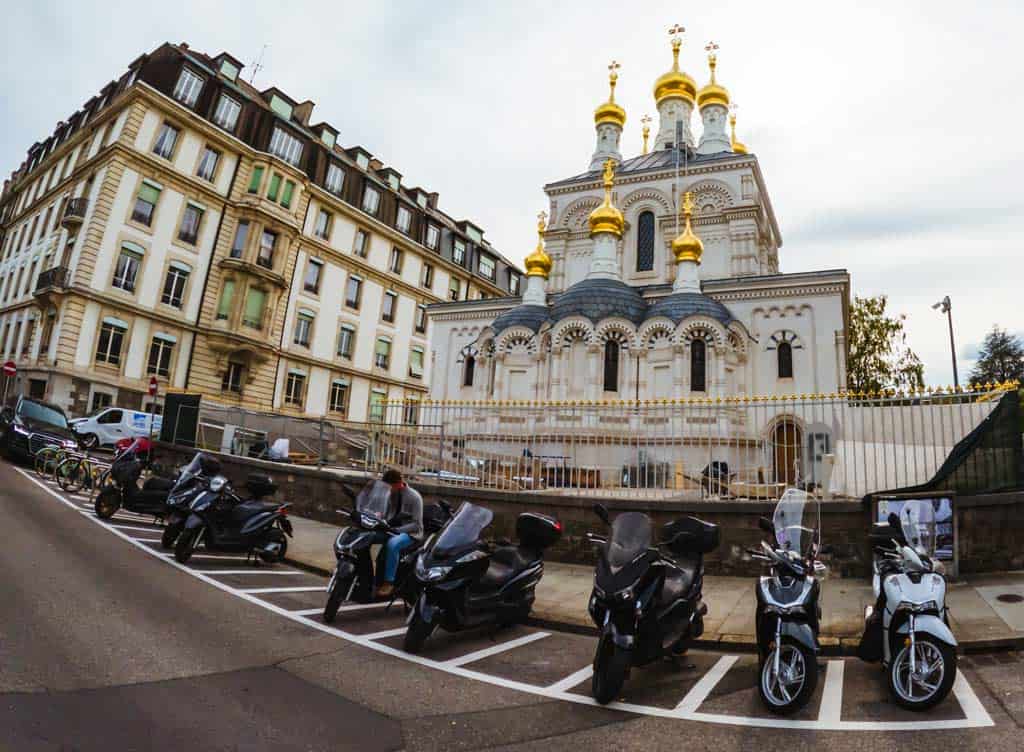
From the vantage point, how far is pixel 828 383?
2170 centimetres

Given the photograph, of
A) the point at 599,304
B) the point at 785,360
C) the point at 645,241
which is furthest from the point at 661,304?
the point at 645,241

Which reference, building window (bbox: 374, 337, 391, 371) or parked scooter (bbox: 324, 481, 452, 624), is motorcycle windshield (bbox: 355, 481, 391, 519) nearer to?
parked scooter (bbox: 324, 481, 452, 624)

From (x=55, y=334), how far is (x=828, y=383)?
30.2m

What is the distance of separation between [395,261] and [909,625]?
36973 millimetres

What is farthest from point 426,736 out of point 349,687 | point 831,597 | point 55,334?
point 55,334

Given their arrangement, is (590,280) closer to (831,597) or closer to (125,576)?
(831,597)

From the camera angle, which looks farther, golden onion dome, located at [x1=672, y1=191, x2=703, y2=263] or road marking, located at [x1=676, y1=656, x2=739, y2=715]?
golden onion dome, located at [x1=672, y1=191, x2=703, y2=263]

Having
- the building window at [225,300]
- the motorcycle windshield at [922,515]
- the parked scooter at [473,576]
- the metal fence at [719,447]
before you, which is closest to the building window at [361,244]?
the building window at [225,300]

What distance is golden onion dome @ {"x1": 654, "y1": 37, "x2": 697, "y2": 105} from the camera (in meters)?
33.8

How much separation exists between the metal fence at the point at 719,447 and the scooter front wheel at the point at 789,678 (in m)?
4.03

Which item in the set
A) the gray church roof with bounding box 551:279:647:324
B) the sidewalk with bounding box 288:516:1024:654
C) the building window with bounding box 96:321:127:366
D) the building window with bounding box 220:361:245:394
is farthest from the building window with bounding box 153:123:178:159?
the sidewalk with bounding box 288:516:1024:654

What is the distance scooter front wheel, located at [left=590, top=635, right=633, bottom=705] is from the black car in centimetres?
1570

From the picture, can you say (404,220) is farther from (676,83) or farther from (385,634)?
(385,634)

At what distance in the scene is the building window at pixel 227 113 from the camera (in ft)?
93.9
